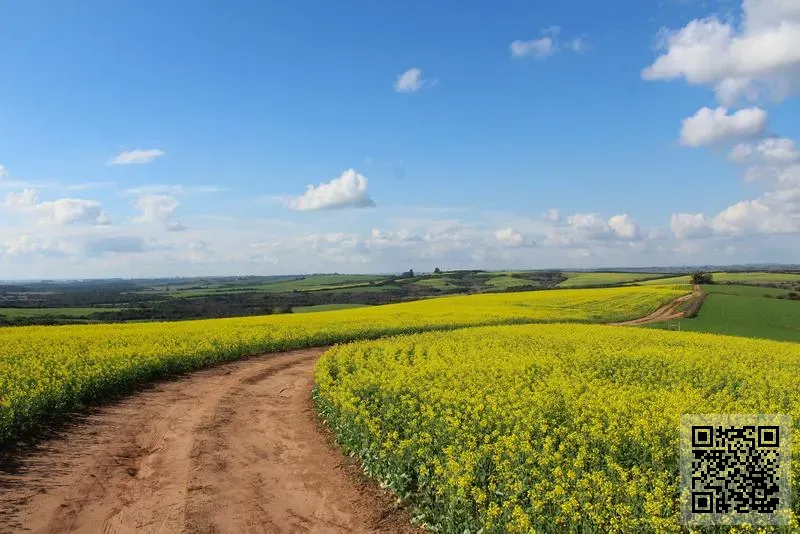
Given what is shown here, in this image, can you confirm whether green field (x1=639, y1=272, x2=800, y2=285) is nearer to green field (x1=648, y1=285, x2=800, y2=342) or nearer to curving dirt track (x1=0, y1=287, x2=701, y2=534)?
green field (x1=648, y1=285, x2=800, y2=342)

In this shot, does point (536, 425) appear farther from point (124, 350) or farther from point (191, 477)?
point (124, 350)

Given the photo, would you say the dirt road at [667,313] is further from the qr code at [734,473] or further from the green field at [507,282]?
the green field at [507,282]

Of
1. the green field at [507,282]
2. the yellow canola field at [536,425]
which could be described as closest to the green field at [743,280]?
the green field at [507,282]

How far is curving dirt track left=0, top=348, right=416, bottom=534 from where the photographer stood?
8758 millimetres

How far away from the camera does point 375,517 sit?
354 inches

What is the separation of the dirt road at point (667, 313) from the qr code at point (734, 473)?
43.2 meters

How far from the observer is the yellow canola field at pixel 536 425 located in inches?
295

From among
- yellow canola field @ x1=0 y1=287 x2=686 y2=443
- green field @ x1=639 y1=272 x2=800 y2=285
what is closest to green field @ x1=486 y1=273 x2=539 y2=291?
green field @ x1=639 y1=272 x2=800 y2=285

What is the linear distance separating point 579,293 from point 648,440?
201 ft

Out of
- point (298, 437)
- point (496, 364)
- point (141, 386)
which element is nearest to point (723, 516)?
point (298, 437)

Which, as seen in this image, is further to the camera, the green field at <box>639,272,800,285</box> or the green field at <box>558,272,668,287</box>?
the green field at <box>558,272,668,287</box>

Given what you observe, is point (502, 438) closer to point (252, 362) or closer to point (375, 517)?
point (375, 517)

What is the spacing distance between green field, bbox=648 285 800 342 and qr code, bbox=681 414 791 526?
39.1 m

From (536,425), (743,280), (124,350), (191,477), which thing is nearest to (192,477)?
(191,477)
